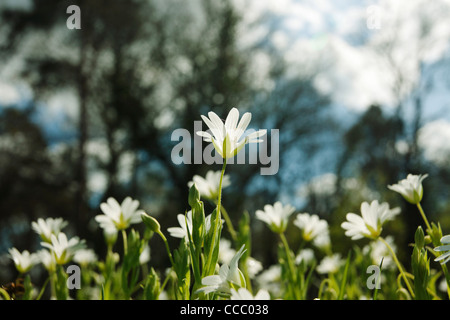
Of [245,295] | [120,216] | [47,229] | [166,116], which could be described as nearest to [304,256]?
[120,216]

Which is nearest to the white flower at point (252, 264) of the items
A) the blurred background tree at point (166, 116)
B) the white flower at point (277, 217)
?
the white flower at point (277, 217)

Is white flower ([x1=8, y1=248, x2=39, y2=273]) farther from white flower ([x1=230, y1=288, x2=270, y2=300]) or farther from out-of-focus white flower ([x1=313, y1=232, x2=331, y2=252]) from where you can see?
out-of-focus white flower ([x1=313, y1=232, x2=331, y2=252])

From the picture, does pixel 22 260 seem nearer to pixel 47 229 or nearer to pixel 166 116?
pixel 47 229

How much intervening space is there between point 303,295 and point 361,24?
8.22 m

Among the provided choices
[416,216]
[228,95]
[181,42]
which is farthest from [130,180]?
[416,216]

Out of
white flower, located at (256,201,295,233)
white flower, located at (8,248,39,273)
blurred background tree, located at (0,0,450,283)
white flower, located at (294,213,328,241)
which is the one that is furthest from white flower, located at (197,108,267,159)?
blurred background tree, located at (0,0,450,283)

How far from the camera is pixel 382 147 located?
374 inches

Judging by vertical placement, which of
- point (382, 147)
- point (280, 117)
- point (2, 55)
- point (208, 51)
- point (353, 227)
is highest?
point (208, 51)

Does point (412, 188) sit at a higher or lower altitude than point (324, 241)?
higher

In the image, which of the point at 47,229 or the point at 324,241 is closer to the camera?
the point at 47,229

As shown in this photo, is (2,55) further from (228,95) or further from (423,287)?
(423,287)

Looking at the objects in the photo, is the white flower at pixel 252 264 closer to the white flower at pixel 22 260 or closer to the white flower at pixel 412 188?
the white flower at pixel 412 188

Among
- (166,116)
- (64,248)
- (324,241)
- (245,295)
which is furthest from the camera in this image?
(166,116)

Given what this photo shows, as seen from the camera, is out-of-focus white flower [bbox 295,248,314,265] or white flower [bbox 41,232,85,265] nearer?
white flower [bbox 41,232,85,265]
